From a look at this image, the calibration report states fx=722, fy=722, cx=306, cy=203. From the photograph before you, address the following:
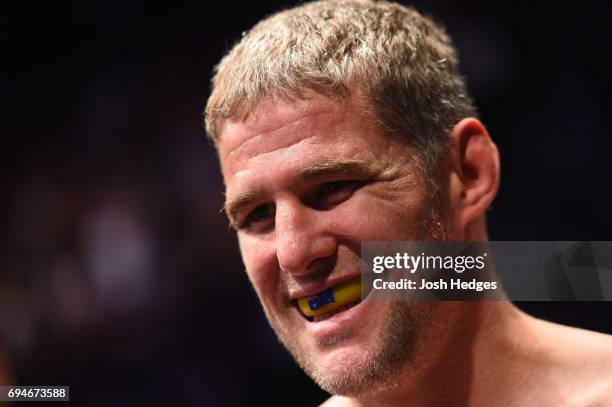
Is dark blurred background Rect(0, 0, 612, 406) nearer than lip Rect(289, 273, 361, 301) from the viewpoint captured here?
No

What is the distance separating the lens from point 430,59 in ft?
4.64

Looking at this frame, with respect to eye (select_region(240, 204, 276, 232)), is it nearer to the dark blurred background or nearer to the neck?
the neck

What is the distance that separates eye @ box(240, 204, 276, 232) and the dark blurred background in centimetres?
71

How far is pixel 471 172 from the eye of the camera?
1.36 meters

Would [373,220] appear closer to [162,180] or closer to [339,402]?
[339,402]

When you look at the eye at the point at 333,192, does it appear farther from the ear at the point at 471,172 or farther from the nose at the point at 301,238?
the ear at the point at 471,172

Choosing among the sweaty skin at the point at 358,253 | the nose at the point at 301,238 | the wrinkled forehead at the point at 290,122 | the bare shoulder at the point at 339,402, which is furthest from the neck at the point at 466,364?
the wrinkled forehead at the point at 290,122

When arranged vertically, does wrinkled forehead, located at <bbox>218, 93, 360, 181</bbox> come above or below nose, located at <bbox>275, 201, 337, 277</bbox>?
above

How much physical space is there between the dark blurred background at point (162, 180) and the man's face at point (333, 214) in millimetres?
629

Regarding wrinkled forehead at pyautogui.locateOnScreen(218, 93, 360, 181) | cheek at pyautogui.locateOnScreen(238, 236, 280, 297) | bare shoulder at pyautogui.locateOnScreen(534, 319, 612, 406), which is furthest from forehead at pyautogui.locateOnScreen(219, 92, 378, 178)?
bare shoulder at pyautogui.locateOnScreen(534, 319, 612, 406)

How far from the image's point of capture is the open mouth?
123 centimetres

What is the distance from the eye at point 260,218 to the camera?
129 centimetres

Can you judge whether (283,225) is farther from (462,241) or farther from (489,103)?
(489,103)

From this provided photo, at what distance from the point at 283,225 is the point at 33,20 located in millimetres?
1553
